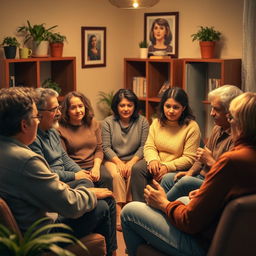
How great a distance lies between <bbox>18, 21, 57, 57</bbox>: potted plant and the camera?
5008 millimetres

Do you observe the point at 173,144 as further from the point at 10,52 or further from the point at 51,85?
the point at 10,52

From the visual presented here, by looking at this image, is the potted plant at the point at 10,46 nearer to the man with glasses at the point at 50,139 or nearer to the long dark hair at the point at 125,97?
the long dark hair at the point at 125,97

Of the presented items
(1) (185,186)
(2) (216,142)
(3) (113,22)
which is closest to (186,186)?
(1) (185,186)

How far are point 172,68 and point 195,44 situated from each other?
0.46 m

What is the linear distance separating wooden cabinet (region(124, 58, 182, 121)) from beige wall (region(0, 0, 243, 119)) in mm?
269

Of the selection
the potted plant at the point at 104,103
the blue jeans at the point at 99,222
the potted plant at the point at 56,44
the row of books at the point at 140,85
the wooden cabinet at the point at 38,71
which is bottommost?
the blue jeans at the point at 99,222

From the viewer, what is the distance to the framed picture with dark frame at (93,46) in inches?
224

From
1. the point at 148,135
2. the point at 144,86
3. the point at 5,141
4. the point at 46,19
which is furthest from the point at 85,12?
the point at 5,141

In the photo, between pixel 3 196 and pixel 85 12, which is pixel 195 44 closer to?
pixel 85 12

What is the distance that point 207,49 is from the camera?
17.1 ft

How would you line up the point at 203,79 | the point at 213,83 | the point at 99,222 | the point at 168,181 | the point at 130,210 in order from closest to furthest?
the point at 130,210 < the point at 99,222 < the point at 168,181 < the point at 213,83 < the point at 203,79

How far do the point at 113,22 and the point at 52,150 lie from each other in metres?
2.88

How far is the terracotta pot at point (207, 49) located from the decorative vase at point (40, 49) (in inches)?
62.6

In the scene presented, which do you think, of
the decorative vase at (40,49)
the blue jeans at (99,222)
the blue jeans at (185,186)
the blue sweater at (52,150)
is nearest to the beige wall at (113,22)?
the decorative vase at (40,49)
